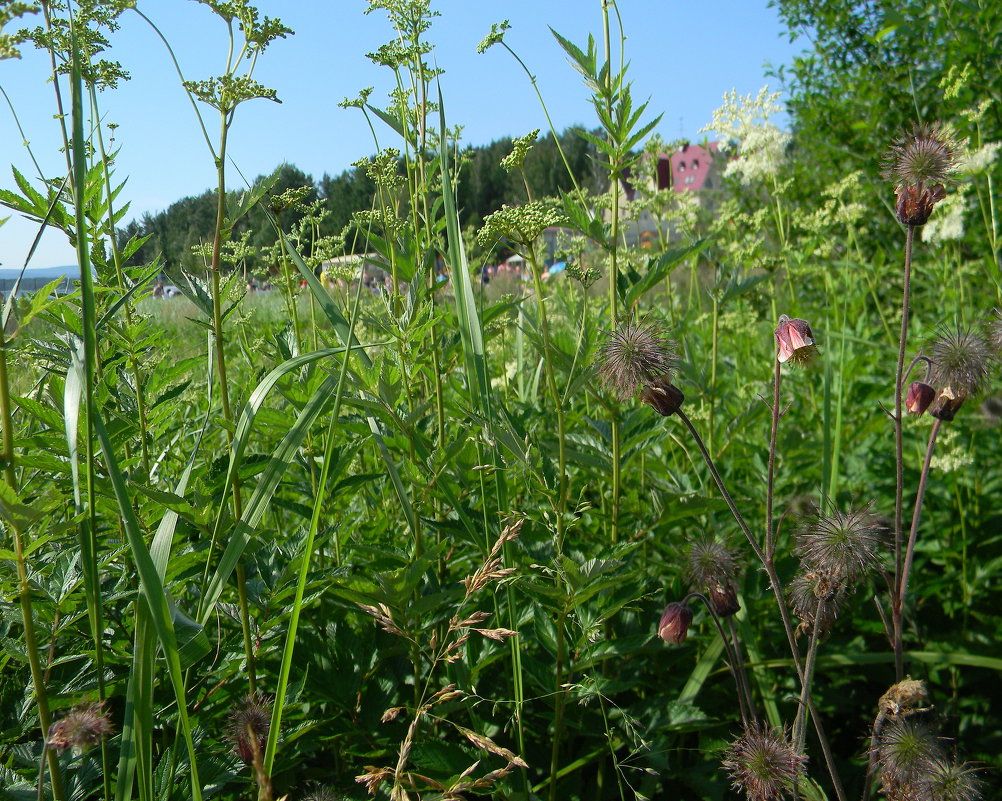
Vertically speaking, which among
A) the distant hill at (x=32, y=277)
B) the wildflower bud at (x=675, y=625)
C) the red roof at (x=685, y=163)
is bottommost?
the wildflower bud at (x=675, y=625)

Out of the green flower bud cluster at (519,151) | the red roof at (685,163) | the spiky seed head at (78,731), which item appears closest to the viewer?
the spiky seed head at (78,731)

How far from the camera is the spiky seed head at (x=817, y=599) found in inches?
43.0

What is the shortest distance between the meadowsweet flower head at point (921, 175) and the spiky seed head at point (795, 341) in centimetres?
30

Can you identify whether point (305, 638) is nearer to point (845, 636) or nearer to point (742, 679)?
point (742, 679)

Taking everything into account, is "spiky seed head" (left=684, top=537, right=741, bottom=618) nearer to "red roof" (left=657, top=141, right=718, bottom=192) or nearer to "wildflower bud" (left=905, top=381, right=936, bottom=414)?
"wildflower bud" (left=905, top=381, right=936, bottom=414)

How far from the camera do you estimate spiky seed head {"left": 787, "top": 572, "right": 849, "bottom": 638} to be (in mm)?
1092

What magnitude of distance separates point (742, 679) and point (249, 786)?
0.90 metres

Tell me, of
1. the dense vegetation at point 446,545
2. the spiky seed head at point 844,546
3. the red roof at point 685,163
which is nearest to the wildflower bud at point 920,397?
the dense vegetation at point 446,545

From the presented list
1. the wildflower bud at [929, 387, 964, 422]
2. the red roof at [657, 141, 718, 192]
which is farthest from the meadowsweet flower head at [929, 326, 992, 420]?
the red roof at [657, 141, 718, 192]

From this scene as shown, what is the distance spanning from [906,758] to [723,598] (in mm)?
317

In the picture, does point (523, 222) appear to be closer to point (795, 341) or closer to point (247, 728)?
point (795, 341)

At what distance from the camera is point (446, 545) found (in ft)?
4.93

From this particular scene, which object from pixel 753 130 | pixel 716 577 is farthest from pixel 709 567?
pixel 753 130

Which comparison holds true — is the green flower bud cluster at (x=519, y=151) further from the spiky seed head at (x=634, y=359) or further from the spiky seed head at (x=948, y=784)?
the spiky seed head at (x=948, y=784)
